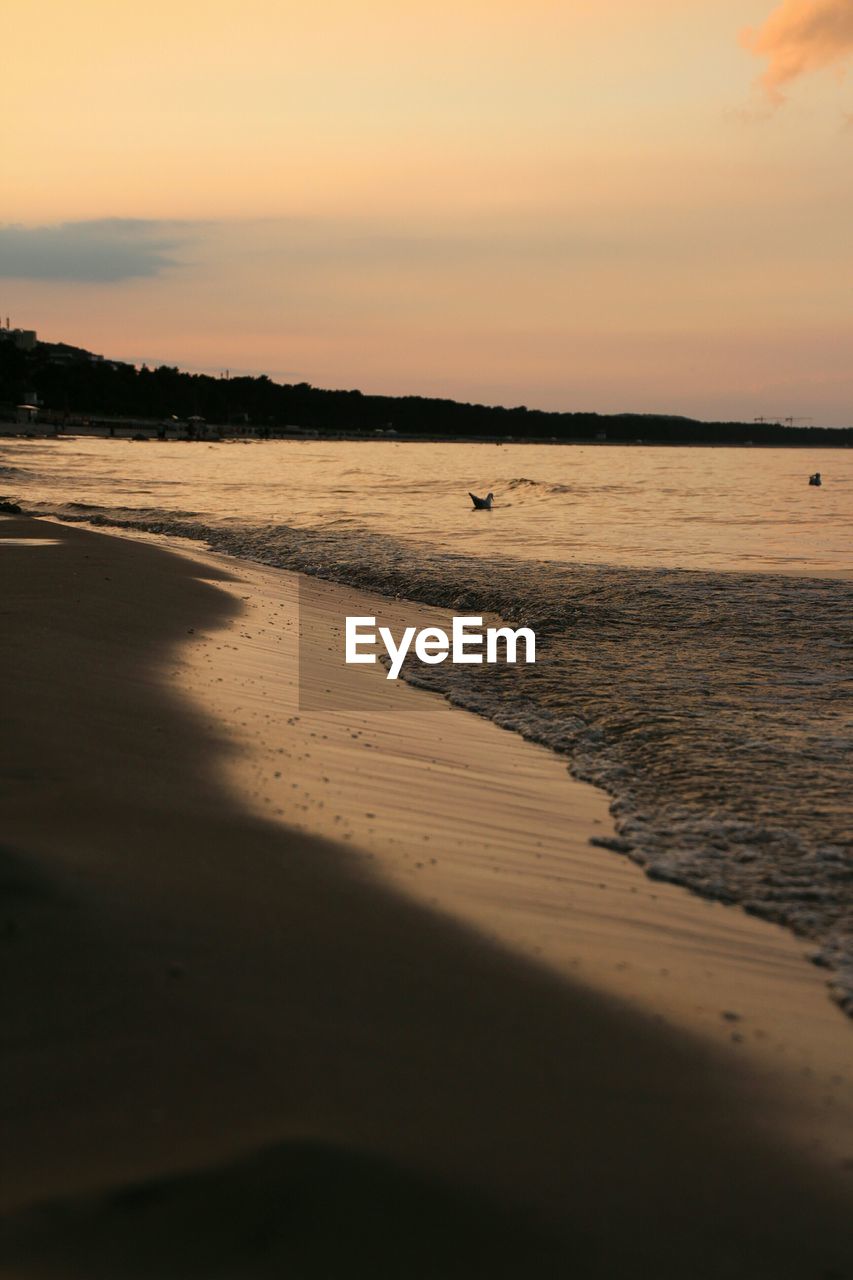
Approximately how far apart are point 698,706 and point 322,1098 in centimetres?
684

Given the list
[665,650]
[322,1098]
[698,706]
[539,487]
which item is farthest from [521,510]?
[322,1098]

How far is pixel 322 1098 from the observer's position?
3068mm

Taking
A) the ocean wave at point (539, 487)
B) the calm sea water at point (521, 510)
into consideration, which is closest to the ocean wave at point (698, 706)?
the calm sea water at point (521, 510)

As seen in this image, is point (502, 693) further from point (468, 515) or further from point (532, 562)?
point (468, 515)

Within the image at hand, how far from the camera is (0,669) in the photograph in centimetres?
736

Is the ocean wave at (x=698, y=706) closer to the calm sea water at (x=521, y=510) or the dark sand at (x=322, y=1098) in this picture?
the dark sand at (x=322, y=1098)

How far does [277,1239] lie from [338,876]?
7.68 ft

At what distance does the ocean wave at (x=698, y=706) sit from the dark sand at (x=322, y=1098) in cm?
147

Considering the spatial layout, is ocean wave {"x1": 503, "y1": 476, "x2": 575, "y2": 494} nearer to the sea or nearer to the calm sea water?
the calm sea water

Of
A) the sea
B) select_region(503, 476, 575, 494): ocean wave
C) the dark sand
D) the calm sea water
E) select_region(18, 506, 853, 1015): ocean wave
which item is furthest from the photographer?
select_region(503, 476, 575, 494): ocean wave

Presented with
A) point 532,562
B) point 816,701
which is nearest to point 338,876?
point 816,701

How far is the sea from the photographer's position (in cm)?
593

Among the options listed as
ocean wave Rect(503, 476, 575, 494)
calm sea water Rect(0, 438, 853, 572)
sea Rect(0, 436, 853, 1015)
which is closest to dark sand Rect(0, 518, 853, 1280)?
sea Rect(0, 436, 853, 1015)

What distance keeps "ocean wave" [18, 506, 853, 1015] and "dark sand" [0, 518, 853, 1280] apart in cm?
147
